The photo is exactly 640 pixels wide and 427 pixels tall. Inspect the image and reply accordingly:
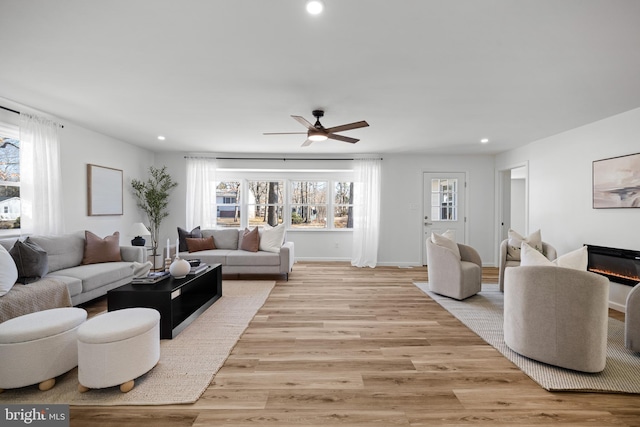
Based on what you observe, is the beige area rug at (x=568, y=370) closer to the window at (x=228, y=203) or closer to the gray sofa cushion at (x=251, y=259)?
the gray sofa cushion at (x=251, y=259)

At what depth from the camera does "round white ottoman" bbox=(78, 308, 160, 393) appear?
1.78m

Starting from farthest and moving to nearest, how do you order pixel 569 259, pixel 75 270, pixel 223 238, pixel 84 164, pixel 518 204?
pixel 518 204 < pixel 223 238 < pixel 84 164 < pixel 75 270 < pixel 569 259

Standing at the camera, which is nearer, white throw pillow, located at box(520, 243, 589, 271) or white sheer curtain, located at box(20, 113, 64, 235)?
white throw pillow, located at box(520, 243, 589, 271)

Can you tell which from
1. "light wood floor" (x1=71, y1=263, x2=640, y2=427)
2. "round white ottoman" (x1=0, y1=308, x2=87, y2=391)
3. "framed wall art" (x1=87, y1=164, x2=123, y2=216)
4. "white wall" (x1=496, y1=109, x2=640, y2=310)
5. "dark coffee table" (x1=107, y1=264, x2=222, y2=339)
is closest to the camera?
"light wood floor" (x1=71, y1=263, x2=640, y2=427)

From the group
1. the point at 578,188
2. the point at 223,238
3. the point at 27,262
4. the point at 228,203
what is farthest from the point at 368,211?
the point at 27,262

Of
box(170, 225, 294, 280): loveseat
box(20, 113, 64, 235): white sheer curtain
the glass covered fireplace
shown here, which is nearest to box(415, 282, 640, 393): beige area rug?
the glass covered fireplace

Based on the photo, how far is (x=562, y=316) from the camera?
6.88 feet

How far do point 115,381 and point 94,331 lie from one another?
1.14 ft

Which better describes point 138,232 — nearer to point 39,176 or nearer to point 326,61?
point 39,176

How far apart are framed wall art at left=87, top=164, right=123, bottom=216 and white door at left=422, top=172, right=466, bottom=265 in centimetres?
606

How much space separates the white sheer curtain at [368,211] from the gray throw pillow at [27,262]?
489 cm

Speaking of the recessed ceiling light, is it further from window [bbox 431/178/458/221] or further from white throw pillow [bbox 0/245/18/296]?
window [bbox 431/178/458/221]

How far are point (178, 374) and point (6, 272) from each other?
6.14ft

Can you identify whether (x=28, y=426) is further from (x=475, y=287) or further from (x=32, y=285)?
(x=475, y=287)
